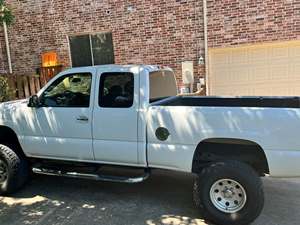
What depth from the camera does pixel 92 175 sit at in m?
4.55

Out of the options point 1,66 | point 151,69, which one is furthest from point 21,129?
point 1,66

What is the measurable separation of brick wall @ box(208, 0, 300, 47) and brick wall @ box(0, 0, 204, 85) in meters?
0.54

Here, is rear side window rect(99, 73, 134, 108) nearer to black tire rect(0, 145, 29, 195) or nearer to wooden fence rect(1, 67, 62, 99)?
black tire rect(0, 145, 29, 195)

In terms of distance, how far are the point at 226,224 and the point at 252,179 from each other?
618 millimetres

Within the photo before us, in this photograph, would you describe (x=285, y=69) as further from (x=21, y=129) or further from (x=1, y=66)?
(x=1, y=66)

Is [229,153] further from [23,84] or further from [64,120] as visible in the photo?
[23,84]

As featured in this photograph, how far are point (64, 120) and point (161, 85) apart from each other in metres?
1.50

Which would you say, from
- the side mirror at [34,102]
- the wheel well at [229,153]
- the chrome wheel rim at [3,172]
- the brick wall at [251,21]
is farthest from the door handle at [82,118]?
the brick wall at [251,21]

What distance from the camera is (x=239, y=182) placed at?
149 inches

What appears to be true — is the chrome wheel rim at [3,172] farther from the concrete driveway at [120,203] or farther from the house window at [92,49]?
the house window at [92,49]

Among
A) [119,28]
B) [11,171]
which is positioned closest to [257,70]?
[119,28]

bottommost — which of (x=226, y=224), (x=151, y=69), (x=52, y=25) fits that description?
(x=226, y=224)

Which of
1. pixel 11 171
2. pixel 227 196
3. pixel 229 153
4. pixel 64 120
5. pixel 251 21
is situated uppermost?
pixel 251 21

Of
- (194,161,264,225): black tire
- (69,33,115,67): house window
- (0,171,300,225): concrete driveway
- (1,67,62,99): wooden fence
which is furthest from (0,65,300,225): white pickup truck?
(69,33,115,67): house window
